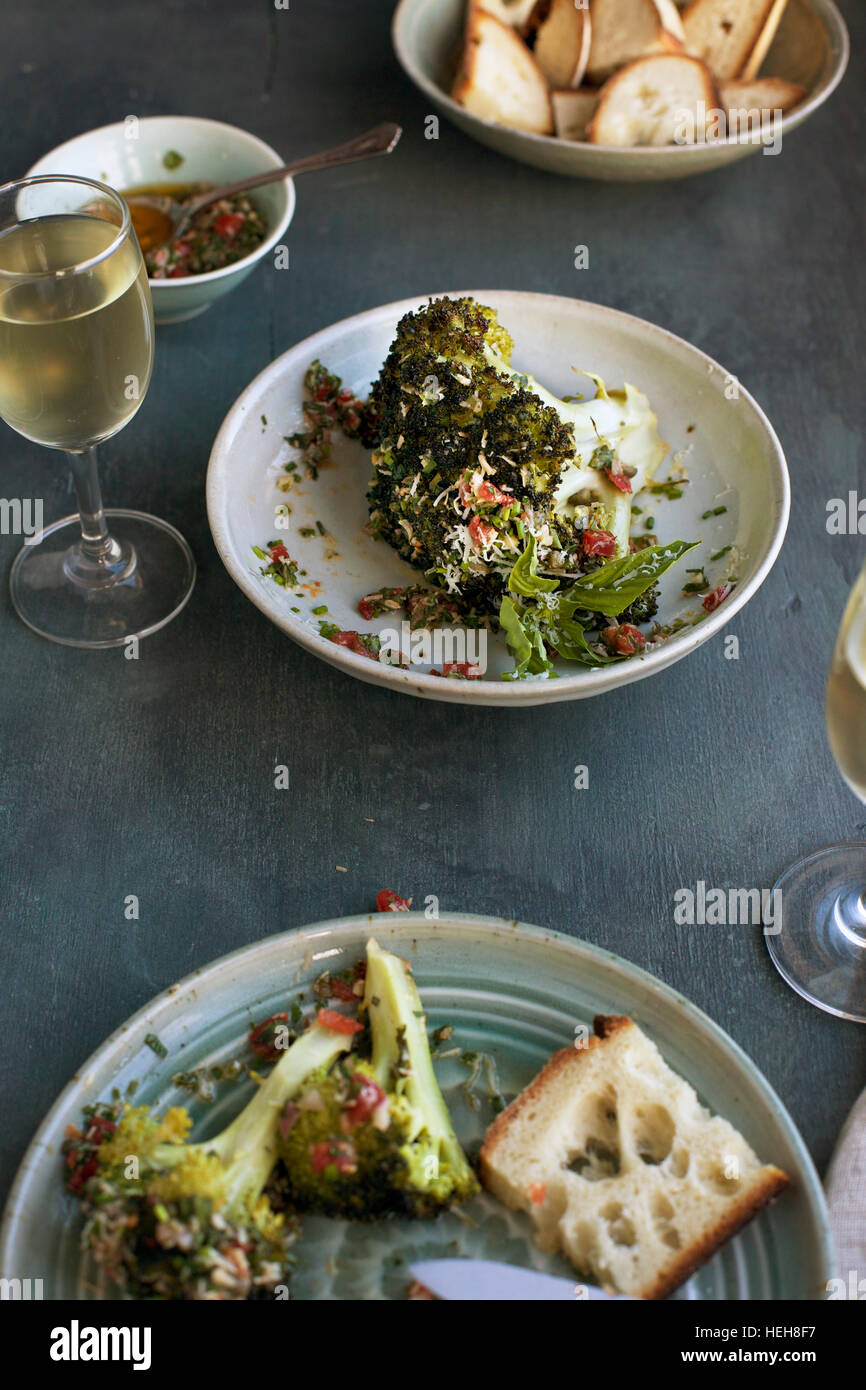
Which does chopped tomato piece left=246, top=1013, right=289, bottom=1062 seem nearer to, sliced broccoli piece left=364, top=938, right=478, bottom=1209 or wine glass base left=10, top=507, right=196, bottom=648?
sliced broccoli piece left=364, top=938, right=478, bottom=1209

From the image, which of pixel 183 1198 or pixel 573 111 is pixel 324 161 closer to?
pixel 573 111

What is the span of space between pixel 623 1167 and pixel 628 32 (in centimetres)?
226

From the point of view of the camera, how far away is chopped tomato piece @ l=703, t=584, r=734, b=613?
1679mm

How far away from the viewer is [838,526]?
6.57 feet

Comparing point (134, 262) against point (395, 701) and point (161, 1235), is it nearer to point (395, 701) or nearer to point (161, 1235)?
point (395, 701)

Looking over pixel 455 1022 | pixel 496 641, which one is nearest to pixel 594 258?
pixel 496 641

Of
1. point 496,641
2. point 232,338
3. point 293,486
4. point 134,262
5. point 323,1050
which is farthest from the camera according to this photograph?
point 232,338

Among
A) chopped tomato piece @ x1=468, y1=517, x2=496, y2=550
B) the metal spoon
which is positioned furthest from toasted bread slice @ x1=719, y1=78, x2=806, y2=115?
chopped tomato piece @ x1=468, y1=517, x2=496, y2=550

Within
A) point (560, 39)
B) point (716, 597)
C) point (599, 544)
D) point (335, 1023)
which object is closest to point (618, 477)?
point (599, 544)

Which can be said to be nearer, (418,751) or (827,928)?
(827,928)

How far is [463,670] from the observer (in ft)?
5.43

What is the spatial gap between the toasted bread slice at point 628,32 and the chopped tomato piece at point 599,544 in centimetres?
127

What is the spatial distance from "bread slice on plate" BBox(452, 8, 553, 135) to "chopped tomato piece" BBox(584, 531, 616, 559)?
1176 millimetres
